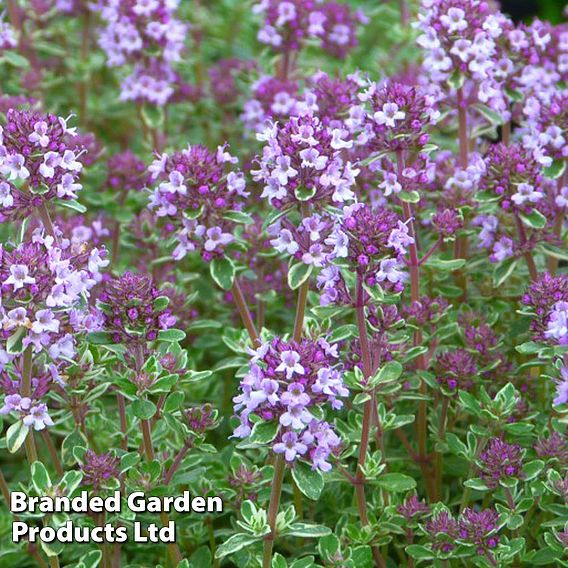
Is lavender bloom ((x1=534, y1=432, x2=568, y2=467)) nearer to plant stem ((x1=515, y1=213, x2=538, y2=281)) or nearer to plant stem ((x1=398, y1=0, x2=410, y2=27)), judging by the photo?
plant stem ((x1=515, y1=213, x2=538, y2=281))

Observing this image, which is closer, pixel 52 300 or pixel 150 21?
pixel 52 300

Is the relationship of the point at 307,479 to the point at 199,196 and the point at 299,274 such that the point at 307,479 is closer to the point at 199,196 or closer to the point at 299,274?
the point at 299,274

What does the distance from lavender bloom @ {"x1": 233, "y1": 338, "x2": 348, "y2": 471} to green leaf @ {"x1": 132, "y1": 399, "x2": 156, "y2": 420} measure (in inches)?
12.8

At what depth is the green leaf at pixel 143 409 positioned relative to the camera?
9.18 feet

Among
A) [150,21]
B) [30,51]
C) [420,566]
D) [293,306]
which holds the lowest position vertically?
[420,566]

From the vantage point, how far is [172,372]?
3047mm

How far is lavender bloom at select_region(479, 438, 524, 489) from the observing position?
2.90 m

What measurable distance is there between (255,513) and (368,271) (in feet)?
2.51

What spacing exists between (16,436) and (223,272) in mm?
845

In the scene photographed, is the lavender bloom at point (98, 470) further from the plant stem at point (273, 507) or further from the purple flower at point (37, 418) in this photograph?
the plant stem at point (273, 507)

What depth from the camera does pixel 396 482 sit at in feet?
9.76

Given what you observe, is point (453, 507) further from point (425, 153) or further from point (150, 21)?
point (150, 21)

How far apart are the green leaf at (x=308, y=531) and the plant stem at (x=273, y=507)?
0.05m

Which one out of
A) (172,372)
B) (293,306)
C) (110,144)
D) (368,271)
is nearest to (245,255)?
(293,306)
